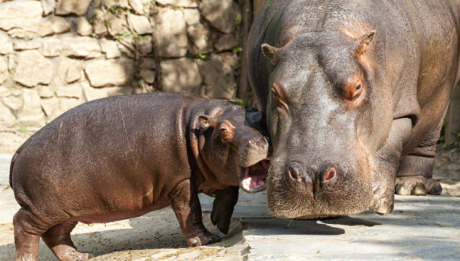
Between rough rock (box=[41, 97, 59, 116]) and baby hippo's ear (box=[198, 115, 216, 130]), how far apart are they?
5.96 metres

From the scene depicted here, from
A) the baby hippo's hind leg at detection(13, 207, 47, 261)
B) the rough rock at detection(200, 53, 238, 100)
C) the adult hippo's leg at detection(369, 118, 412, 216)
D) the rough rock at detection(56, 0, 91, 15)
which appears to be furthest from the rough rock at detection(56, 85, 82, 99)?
the adult hippo's leg at detection(369, 118, 412, 216)

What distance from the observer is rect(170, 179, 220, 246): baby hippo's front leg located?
12.5ft

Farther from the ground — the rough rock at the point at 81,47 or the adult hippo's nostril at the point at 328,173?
the rough rock at the point at 81,47

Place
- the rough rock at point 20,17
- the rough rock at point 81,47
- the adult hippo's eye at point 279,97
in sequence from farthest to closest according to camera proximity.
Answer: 1. the rough rock at point 81,47
2. the rough rock at point 20,17
3. the adult hippo's eye at point 279,97

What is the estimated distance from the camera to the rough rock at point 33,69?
891cm

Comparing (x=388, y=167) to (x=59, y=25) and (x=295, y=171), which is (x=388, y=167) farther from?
(x=59, y=25)

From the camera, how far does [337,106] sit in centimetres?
327

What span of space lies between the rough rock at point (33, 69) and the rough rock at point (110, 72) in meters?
0.64

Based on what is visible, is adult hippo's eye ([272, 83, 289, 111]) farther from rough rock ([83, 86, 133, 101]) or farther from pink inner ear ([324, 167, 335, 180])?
rough rock ([83, 86, 133, 101])

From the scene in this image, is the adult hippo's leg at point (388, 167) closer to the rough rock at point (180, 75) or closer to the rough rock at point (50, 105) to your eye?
the rough rock at point (180, 75)

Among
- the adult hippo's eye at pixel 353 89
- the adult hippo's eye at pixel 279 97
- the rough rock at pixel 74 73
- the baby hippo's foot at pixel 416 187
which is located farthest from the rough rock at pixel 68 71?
the adult hippo's eye at pixel 353 89

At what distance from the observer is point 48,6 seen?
903cm

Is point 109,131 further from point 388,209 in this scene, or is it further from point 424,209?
point 424,209

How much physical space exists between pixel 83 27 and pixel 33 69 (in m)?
1.07
